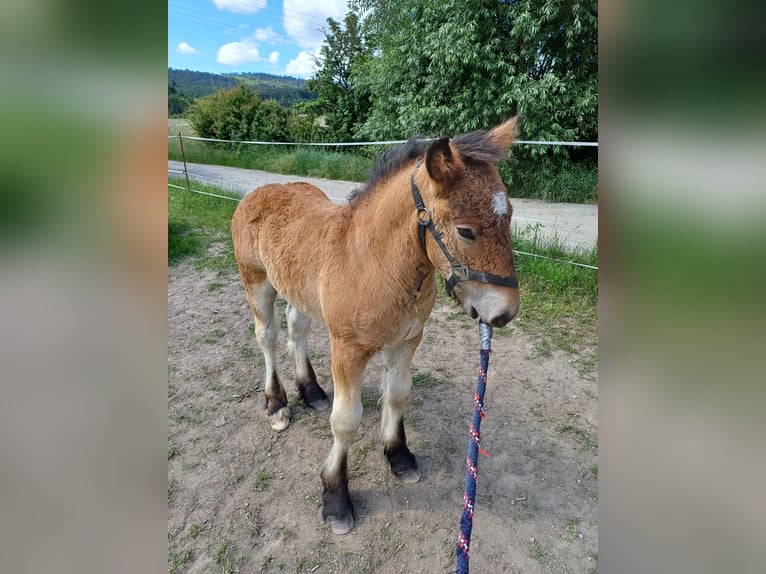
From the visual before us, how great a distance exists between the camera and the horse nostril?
1696mm

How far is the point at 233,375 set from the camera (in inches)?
Answer: 157

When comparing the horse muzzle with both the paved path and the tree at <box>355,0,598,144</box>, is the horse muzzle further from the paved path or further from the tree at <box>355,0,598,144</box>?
the tree at <box>355,0,598,144</box>

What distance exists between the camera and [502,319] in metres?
1.71

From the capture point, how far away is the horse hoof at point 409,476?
8.96ft

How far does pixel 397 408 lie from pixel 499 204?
1588 mm

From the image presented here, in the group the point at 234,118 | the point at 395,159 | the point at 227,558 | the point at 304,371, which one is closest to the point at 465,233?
the point at 395,159

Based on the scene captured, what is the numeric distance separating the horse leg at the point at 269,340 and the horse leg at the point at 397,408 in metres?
0.96

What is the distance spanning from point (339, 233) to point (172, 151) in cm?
1483

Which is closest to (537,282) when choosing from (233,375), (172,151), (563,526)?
(563,526)

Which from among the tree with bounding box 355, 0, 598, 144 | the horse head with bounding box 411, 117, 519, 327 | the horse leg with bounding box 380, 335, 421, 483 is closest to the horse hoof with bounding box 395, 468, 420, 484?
the horse leg with bounding box 380, 335, 421, 483

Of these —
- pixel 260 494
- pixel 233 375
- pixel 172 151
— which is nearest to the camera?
pixel 260 494

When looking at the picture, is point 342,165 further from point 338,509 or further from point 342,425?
point 338,509

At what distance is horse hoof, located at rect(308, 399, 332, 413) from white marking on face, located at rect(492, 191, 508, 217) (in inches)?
96.8
